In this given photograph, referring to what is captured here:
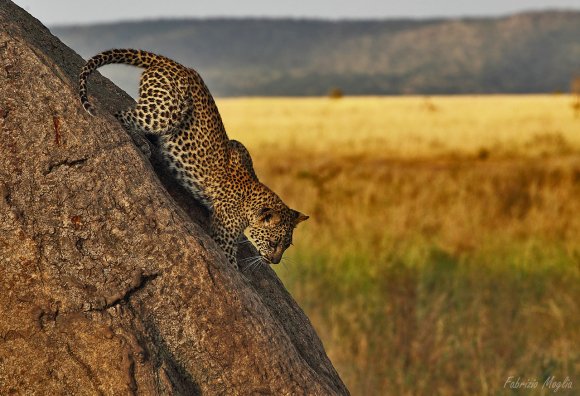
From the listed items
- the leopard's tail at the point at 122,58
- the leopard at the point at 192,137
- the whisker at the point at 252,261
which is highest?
the leopard's tail at the point at 122,58

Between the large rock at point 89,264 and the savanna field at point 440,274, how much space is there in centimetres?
340

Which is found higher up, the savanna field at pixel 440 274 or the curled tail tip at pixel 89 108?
the curled tail tip at pixel 89 108

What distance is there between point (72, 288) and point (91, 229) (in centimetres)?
29

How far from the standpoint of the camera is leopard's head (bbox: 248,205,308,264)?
26.1ft

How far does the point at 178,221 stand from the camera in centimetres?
543

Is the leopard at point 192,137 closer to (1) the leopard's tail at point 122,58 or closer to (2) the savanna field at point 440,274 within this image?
(1) the leopard's tail at point 122,58

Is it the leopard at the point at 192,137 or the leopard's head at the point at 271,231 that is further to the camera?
the leopard's head at the point at 271,231

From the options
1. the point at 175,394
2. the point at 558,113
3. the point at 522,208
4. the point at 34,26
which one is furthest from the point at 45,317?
the point at 558,113

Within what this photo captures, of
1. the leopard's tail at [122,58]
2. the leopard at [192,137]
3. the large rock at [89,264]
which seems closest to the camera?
the large rock at [89,264]

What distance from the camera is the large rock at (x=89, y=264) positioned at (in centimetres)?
516
